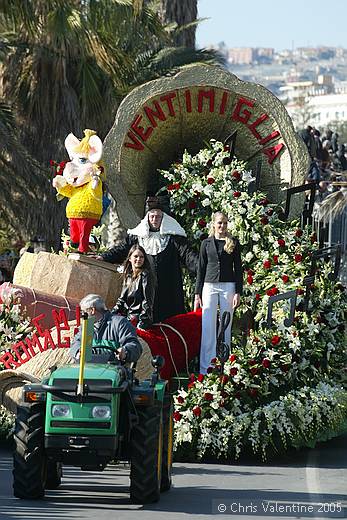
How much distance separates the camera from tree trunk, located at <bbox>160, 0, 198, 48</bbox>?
2664 cm

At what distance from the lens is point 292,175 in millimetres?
14828

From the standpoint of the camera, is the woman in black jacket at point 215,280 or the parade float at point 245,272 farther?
the woman in black jacket at point 215,280

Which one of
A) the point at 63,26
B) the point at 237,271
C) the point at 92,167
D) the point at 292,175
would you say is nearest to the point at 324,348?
the point at 237,271

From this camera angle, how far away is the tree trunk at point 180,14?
2664 centimetres

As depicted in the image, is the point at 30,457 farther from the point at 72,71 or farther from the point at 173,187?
the point at 72,71

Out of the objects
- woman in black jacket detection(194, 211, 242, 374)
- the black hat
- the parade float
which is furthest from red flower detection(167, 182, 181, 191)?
woman in black jacket detection(194, 211, 242, 374)

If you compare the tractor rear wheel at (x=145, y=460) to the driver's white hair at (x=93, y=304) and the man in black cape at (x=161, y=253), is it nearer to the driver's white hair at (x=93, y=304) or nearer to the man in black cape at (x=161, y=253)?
the driver's white hair at (x=93, y=304)

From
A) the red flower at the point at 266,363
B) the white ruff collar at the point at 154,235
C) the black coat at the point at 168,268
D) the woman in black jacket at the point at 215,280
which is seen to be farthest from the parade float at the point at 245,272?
the white ruff collar at the point at 154,235

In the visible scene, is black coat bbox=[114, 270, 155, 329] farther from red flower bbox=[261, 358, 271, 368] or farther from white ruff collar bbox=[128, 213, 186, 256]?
red flower bbox=[261, 358, 271, 368]

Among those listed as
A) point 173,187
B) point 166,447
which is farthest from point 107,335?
point 173,187

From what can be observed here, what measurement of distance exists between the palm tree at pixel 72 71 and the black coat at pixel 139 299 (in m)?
11.4

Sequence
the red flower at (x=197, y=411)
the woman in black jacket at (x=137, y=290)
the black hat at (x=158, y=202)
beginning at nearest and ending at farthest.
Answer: the red flower at (x=197, y=411)
the woman in black jacket at (x=137, y=290)
the black hat at (x=158, y=202)

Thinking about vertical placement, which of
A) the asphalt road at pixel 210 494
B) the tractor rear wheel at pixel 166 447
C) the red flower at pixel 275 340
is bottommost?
the asphalt road at pixel 210 494

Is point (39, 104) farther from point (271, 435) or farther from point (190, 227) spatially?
point (271, 435)
